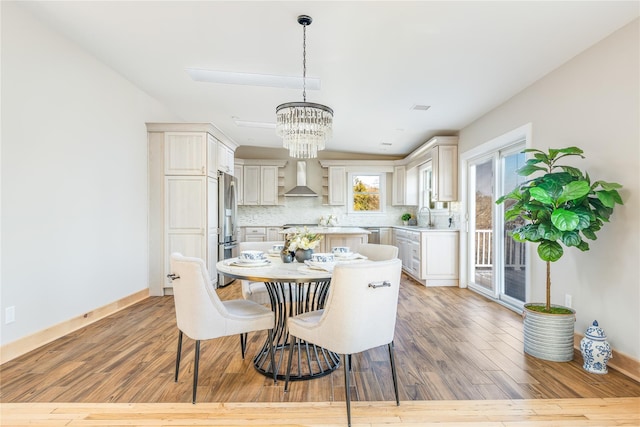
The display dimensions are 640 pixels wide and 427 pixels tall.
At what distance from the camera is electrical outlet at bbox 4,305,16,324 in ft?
8.30

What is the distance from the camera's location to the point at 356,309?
1.77m

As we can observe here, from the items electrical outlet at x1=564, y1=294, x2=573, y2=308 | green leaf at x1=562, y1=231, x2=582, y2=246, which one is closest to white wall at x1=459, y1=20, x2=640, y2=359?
electrical outlet at x1=564, y1=294, x2=573, y2=308

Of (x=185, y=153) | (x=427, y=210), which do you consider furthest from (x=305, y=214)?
(x=185, y=153)

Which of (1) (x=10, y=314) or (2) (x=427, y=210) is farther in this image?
(2) (x=427, y=210)

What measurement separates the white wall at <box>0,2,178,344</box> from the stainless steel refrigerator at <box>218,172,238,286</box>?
115cm

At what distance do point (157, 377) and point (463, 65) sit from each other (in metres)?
3.59

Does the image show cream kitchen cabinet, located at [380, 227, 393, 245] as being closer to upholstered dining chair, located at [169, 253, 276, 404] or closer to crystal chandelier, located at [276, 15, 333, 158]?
crystal chandelier, located at [276, 15, 333, 158]

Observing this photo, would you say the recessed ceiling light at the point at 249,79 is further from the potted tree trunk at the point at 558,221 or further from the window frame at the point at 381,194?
the window frame at the point at 381,194

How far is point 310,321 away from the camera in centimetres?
207

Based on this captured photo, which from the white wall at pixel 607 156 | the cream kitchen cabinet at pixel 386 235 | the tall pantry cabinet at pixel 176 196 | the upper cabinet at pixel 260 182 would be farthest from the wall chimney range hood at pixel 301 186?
the white wall at pixel 607 156

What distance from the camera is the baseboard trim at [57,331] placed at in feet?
8.39

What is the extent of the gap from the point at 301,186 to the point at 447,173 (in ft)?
11.3

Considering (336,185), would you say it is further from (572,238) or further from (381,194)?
(572,238)

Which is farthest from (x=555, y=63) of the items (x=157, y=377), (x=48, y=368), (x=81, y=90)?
(x=48, y=368)
